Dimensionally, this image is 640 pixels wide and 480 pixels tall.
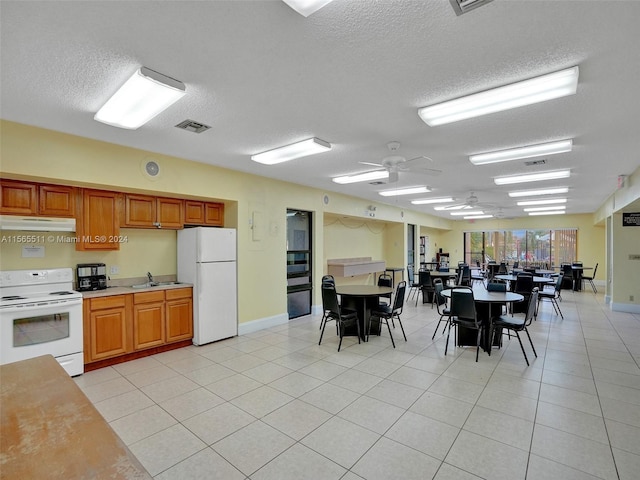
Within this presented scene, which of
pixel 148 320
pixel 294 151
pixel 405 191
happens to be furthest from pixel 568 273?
pixel 148 320

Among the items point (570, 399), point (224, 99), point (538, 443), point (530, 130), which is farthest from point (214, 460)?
point (530, 130)

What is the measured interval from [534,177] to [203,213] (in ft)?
17.7

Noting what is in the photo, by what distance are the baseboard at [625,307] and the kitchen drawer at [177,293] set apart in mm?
8678

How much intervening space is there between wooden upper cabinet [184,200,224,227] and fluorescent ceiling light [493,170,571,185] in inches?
186

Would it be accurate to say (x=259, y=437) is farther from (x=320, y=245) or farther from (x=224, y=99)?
(x=320, y=245)

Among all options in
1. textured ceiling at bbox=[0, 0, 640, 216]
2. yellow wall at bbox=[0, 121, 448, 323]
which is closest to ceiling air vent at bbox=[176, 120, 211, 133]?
textured ceiling at bbox=[0, 0, 640, 216]

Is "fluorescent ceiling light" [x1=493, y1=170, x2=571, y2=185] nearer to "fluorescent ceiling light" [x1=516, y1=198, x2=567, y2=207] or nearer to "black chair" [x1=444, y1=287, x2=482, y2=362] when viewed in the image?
"black chair" [x1=444, y1=287, x2=482, y2=362]

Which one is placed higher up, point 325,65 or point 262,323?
point 325,65

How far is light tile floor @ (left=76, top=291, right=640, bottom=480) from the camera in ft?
6.88

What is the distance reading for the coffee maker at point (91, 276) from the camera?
151 inches

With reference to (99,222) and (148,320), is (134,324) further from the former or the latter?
(99,222)

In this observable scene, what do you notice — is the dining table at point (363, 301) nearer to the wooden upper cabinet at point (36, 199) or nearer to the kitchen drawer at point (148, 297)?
the kitchen drawer at point (148, 297)

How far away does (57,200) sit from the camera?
3564mm

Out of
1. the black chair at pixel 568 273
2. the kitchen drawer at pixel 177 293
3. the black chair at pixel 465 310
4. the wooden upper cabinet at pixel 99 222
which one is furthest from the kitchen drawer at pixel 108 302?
the black chair at pixel 568 273
